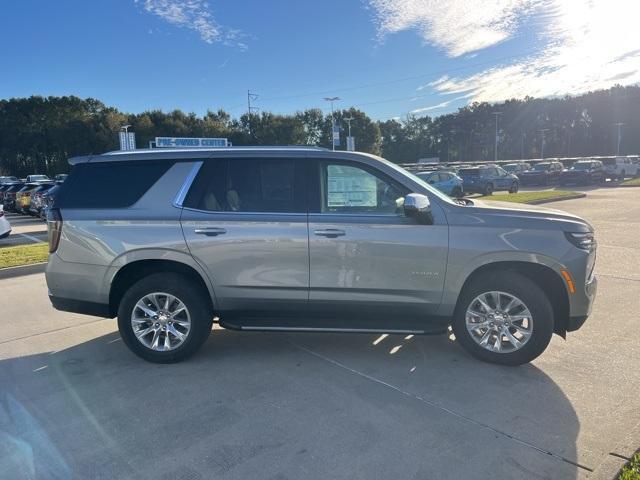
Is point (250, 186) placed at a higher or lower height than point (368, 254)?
higher

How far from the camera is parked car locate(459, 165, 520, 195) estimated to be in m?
25.3

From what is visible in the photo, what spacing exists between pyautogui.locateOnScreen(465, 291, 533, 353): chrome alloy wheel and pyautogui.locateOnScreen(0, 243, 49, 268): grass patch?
8171 millimetres

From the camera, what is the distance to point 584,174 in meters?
31.9

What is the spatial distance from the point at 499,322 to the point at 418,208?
1289 millimetres

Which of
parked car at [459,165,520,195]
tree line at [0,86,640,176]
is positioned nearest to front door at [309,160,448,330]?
parked car at [459,165,520,195]

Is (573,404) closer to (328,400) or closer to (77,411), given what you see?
(328,400)

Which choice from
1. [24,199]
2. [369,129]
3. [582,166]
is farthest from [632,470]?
[369,129]

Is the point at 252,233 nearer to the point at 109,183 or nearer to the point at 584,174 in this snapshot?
the point at 109,183

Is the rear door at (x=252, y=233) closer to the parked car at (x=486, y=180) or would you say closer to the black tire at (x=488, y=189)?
the parked car at (x=486, y=180)

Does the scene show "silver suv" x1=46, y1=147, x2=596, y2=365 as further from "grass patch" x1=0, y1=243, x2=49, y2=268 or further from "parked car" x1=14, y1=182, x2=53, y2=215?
"parked car" x1=14, y1=182, x2=53, y2=215

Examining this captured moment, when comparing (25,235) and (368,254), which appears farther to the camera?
(25,235)

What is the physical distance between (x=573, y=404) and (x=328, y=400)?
1.83 metres

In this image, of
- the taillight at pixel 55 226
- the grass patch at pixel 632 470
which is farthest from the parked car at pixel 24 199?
the grass patch at pixel 632 470

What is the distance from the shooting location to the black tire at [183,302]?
170 inches
